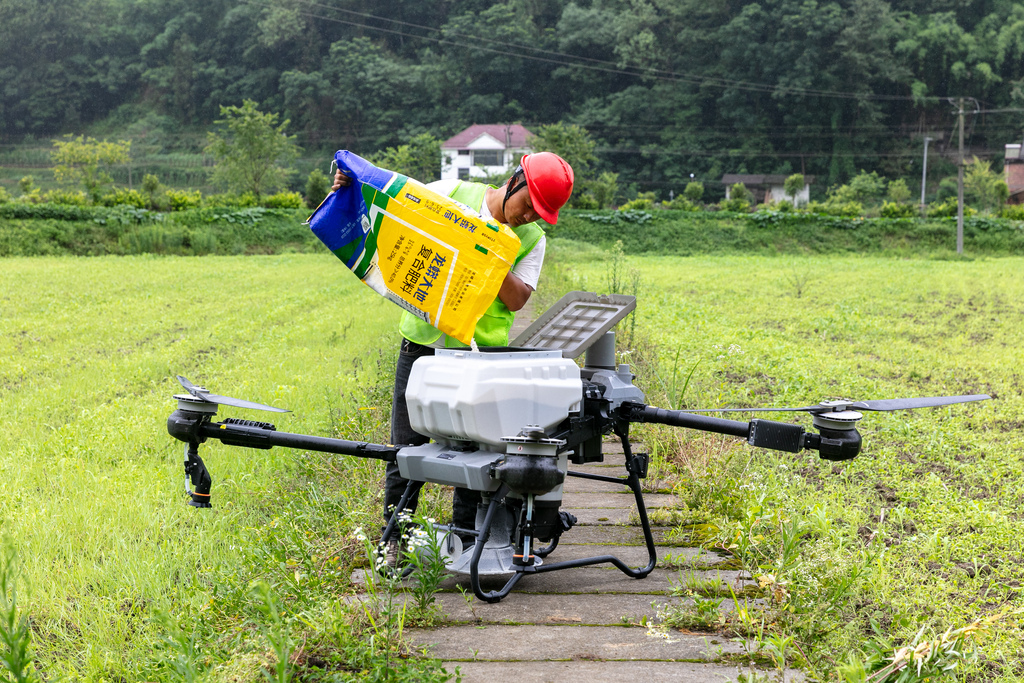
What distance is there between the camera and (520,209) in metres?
2.65

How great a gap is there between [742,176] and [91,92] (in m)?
65.3

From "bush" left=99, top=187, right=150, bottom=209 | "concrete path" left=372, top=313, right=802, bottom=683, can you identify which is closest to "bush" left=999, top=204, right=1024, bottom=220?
"bush" left=99, top=187, right=150, bottom=209

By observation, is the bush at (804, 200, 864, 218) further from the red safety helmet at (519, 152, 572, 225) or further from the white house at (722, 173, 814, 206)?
the red safety helmet at (519, 152, 572, 225)

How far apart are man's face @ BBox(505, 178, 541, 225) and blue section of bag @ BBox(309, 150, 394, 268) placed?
16.0 inches

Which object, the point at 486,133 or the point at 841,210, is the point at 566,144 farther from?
the point at 486,133

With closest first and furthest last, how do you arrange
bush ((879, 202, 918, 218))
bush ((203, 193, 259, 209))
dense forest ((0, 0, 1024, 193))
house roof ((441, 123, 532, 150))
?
bush ((203, 193, 259, 209))
bush ((879, 202, 918, 218))
dense forest ((0, 0, 1024, 193))
house roof ((441, 123, 532, 150))

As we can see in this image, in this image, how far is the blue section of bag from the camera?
2533 millimetres

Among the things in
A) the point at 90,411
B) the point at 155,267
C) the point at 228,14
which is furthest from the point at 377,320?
the point at 228,14

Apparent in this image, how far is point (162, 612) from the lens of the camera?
6.33ft

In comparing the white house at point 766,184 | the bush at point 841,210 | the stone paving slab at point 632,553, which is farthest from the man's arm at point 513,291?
the white house at point 766,184

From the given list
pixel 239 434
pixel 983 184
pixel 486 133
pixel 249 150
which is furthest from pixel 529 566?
pixel 486 133

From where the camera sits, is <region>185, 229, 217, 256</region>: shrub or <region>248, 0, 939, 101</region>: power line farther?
<region>248, 0, 939, 101</region>: power line

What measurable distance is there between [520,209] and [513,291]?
0.91ft

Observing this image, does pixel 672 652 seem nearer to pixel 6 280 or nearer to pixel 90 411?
pixel 90 411
